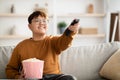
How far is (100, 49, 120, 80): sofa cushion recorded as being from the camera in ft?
7.13

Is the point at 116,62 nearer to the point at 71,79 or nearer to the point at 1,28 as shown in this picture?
the point at 71,79

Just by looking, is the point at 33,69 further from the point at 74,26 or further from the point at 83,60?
the point at 83,60

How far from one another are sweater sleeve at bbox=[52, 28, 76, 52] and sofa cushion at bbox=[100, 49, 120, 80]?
0.51m

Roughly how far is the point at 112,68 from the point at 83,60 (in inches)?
11.3

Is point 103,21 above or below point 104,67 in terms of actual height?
above

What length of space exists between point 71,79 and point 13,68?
0.63 meters

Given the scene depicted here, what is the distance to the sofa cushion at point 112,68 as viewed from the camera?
85.6 inches

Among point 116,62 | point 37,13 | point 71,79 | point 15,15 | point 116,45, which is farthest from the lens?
point 15,15

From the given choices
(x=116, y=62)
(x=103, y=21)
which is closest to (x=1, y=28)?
(x=103, y=21)

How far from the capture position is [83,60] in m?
2.39

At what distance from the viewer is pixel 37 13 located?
2061 mm

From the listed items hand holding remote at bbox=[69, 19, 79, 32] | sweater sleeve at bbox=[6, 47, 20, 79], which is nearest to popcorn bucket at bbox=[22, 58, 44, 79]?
hand holding remote at bbox=[69, 19, 79, 32]

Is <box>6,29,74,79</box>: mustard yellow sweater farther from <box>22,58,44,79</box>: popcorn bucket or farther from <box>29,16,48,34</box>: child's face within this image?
<box>22,58,44,79</box>: popcorn bucket

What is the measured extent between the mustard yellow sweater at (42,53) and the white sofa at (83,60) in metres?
0.29
